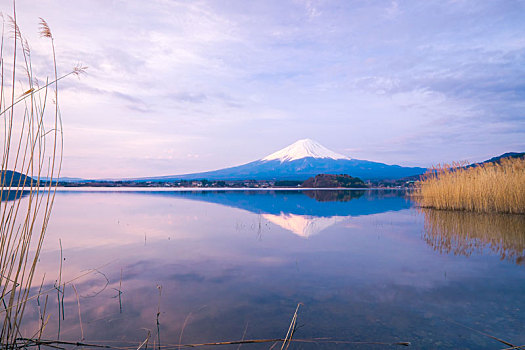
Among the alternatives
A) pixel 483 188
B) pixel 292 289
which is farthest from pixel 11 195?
pixel 483 188

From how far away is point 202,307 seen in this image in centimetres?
331

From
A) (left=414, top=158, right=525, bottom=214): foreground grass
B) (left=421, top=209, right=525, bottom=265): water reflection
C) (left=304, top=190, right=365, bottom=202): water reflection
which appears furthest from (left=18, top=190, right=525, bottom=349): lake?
(left=304, top=190, right=365, bottom=202): water reflection

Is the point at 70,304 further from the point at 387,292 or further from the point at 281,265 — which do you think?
the point at 387,292

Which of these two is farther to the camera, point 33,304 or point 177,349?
point 33,304

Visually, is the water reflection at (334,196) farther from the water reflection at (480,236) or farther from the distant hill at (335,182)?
the distant hill at (335,182)

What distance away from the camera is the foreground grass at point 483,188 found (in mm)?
10422

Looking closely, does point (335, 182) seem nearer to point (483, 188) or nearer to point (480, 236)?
point (483, 188)

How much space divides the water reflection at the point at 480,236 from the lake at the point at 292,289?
40 mm

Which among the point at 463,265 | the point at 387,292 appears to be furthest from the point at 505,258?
the point at 387,292

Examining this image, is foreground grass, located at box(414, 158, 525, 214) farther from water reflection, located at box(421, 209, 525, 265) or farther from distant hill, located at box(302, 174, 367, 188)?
distant hill, located at box(302, 174, 367, 188)

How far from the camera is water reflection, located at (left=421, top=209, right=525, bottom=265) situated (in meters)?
5.78

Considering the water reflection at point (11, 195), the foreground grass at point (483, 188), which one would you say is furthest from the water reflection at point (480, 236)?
the water reflection at point (11, 195)

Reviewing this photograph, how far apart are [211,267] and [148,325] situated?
2051 mm

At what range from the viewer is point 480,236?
23.1ft
